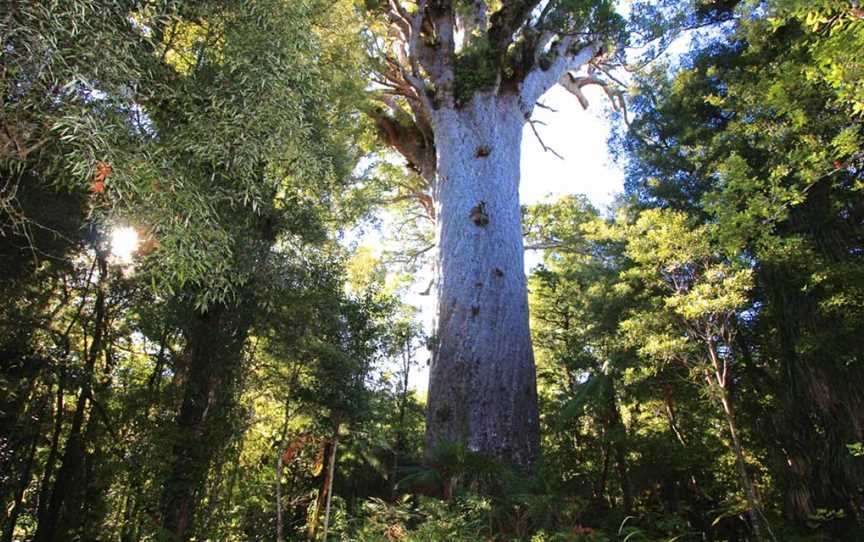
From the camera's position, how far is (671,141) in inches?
293

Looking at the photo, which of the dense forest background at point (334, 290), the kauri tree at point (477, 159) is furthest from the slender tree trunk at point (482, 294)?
the dense forest background at point (334, 290)

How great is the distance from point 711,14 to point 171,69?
756 centimetres

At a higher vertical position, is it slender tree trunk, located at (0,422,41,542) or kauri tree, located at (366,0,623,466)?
kauri tree, located at (366,0,623,466)

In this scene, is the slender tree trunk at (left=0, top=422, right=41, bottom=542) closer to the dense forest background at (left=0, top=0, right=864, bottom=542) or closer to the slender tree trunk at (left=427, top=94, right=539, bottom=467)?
the dense forest background at (left=0, top=0, right=864, bottom=542)

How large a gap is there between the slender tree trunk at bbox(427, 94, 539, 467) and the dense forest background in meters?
0.46

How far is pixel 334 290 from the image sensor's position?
6.17m

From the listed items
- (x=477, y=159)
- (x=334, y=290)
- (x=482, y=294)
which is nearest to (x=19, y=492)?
(x=334, y=290)

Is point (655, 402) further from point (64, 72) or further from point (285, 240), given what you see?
point (64, 72)

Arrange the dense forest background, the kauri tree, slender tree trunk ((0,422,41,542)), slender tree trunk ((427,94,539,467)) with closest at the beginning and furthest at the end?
the dense forest background → slender tree trunk ((427,94,539,467)) → the kauri tree → slender tree trunk ((0,422,41,542))

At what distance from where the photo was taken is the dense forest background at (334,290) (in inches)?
108

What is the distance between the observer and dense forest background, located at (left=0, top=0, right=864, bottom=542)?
2748mm

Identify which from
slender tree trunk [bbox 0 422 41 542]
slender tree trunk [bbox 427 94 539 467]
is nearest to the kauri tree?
slender tree trunk [bbox 427 94 539 467]

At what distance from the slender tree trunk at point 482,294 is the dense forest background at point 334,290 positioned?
0.46m

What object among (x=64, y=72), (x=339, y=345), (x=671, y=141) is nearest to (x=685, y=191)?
(x=671, y=141)
